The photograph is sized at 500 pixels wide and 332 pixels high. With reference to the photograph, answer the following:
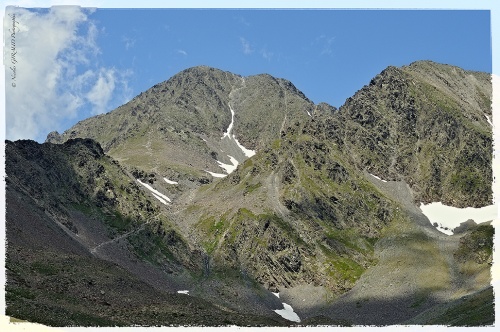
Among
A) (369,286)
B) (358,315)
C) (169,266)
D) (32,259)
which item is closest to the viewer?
(32,259)

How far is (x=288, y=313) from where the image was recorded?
150m

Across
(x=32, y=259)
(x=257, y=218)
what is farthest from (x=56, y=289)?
(x=257, y=218)

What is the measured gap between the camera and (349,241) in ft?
641

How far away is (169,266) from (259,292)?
3528 centimetres

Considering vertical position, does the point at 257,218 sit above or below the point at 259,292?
above

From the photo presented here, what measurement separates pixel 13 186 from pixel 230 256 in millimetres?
80248

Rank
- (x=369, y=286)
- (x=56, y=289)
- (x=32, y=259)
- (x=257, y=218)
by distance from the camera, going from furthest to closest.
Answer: (x=257, y=218) < (x=369, y=286) < (x=32, y=259) < (x=56, y=289)

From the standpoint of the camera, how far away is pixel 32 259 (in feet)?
257

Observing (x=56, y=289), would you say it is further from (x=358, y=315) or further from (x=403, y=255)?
(x=403, y=255)

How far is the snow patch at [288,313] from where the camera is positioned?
474 ft

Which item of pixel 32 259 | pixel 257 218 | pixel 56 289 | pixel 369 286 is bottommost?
pixel 56 289

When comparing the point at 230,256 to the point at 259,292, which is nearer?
the point at 259,292

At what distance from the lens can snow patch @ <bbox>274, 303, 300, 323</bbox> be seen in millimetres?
144625

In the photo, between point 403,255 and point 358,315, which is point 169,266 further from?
point 403,255
